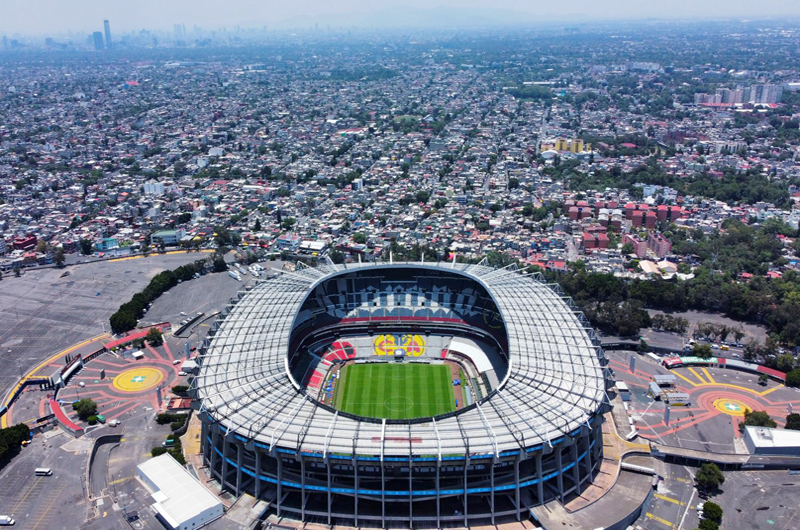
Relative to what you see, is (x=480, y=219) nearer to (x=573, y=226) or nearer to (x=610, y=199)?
(x=573, y=226)

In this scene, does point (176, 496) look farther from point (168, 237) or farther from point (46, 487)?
point (168, 237)

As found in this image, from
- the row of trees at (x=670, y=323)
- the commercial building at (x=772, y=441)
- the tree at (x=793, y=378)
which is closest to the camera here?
the commercial building at (x=772, y=441)

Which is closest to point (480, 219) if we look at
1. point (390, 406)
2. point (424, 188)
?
point (424, 188)

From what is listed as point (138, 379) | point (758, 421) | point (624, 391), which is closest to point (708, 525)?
point (758, 421)

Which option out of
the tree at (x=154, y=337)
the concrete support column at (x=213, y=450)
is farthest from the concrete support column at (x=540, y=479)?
the tree at (x=154, y=337)

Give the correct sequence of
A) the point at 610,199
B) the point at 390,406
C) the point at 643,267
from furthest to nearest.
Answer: the point at 610,199
the point at 643,267
the point at 390,406

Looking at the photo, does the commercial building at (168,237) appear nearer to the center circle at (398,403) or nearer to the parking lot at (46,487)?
the parking lot at (46,487)
